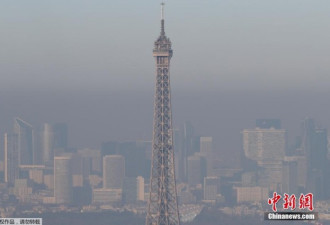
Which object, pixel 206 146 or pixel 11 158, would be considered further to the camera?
pixel 11 158

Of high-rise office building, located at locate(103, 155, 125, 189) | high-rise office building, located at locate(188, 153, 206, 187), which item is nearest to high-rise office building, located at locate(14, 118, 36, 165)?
high-rise office building, located at locate(103, 155, 125, 189)

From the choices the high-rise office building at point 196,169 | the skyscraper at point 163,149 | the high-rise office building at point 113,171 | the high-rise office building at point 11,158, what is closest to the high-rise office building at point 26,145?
the high-rise office building at point 11,158

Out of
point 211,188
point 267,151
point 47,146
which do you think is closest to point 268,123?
point 267,151

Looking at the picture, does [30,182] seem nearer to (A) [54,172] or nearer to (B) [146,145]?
(A) [54,172]

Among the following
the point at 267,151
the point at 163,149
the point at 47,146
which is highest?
the point at 47,146

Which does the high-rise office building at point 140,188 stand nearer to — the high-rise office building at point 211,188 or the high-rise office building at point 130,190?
the high-rise office building at point 130,190

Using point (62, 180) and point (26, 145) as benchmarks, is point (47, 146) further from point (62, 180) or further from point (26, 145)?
point (62, 180)

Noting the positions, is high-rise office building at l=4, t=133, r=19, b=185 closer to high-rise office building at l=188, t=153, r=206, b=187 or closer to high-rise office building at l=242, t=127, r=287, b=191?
high-rise office building at l=188, t=153, r=206, b=187
